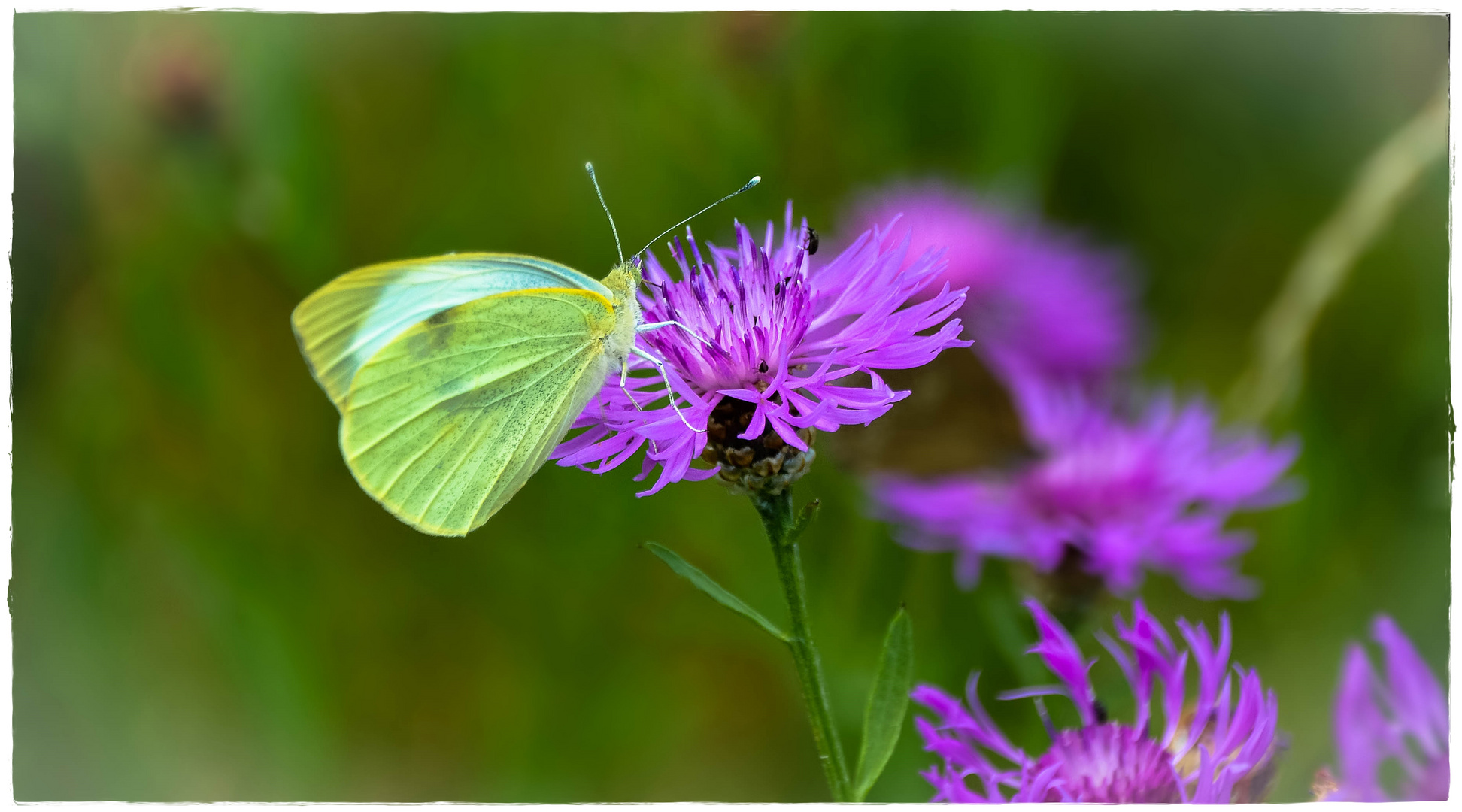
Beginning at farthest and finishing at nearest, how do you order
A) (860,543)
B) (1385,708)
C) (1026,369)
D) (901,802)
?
(1026,369), (860,543), (901,802), (1385,708)

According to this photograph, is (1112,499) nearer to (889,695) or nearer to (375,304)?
(889,695)

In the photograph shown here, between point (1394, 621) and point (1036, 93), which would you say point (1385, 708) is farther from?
point (1036, 93)

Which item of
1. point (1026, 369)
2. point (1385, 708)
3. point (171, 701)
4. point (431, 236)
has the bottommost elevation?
point (171, 701)

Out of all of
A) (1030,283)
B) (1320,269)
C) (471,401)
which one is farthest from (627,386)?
(1030,283)

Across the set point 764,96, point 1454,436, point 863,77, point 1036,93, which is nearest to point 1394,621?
point 1454,436

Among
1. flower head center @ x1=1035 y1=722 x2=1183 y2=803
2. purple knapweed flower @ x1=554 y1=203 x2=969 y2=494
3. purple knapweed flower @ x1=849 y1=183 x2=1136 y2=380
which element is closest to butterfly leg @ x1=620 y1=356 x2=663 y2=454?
purple knapweed flower @ x1=554 y1=203 x2=969 y2=494

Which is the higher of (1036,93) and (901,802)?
(1036,93)

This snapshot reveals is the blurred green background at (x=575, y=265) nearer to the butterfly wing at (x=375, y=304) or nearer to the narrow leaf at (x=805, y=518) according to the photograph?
the butterfly wing at (x=375, y=304)

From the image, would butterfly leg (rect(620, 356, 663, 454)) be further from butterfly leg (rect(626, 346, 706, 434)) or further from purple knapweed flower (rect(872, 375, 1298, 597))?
purple knapweed flower (rect(872, 375, 1298, 597))
